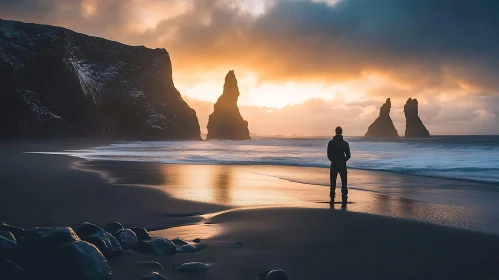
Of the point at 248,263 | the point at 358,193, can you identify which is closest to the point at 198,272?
the point at 248,263

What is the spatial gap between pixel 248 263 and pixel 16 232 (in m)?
2.74

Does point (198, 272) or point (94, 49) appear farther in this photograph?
point (94, 49)

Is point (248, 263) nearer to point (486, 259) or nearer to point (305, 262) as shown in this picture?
point (305, 262)

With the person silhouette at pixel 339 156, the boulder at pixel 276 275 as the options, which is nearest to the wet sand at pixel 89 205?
the boulder at pixel 276 275

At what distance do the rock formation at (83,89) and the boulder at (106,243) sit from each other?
7345 cm

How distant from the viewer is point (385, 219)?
6.96 meters

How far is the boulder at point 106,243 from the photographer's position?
4.34m

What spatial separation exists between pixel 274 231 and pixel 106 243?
A: 265cm

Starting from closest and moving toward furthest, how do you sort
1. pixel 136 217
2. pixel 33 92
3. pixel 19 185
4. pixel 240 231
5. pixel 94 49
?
pixel 240 231 → pixel 136 217 → pixel 19 185 → pixel 33 92 → pixel 94 49

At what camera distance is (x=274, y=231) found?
596 centimetres

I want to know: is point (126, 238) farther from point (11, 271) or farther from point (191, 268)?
point (11, 271)

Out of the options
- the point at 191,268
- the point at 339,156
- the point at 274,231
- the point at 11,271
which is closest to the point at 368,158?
the point at 339,156

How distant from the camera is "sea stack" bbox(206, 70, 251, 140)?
158 metres

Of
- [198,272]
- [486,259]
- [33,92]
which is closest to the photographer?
[198,272]
